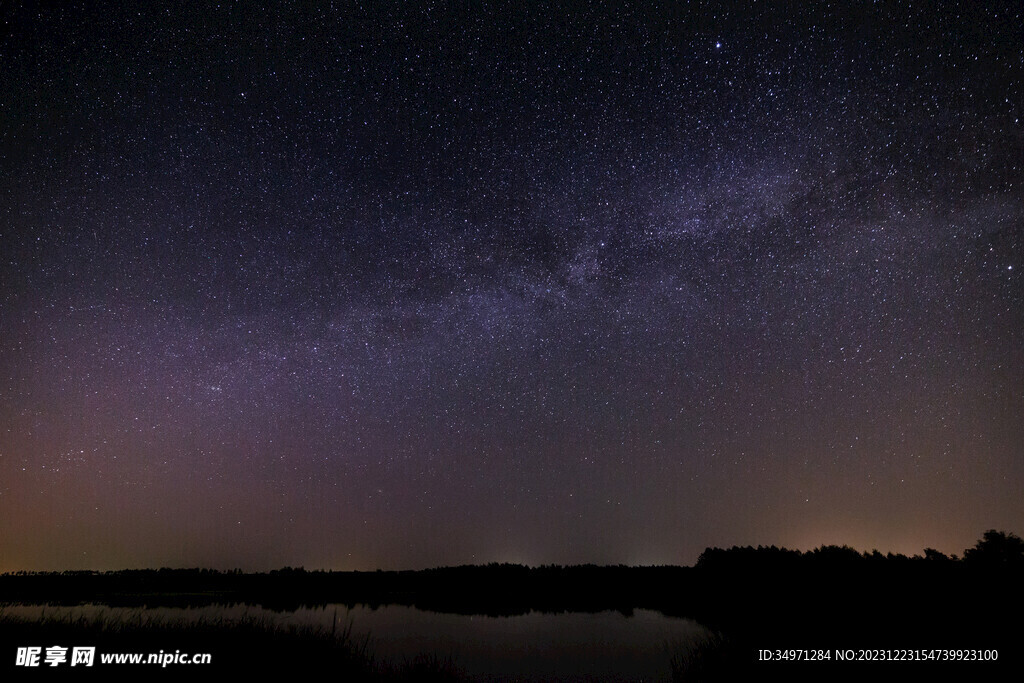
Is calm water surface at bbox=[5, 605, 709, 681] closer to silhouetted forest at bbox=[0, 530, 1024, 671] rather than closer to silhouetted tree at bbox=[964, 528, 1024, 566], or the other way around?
silhouetted forest at bbox=[0, 530, 1024, 671]

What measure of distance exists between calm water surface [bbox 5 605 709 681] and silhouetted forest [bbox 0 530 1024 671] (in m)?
2.36

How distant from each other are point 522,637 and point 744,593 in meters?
18.5

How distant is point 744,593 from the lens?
3169 cm

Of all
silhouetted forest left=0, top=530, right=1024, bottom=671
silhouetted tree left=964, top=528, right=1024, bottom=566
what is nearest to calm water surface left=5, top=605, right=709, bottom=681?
silhouetted forest left=0, top=530, right=1024, bottom=671

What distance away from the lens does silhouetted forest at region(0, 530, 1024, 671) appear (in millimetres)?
13930

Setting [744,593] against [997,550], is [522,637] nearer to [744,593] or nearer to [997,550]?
[744,593]

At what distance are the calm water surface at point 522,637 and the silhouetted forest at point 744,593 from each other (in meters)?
2.36

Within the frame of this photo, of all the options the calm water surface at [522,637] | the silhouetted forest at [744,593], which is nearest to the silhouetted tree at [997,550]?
the silhouetted forest at [744,593]

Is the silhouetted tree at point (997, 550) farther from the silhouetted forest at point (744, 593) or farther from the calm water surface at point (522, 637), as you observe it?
the calm water surface at point (522, 637)

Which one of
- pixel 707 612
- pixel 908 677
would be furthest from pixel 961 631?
pixel 707 612

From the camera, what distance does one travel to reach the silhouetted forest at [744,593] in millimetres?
13930

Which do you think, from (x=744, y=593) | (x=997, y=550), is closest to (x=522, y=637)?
(x=744, y=593)

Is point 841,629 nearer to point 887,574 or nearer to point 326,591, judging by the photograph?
point 887,574

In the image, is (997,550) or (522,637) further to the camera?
(997,550)
